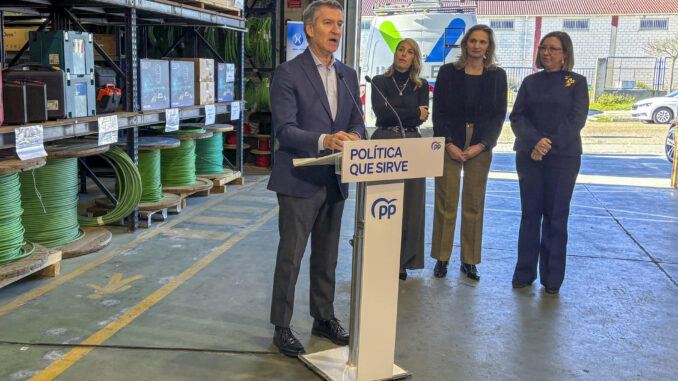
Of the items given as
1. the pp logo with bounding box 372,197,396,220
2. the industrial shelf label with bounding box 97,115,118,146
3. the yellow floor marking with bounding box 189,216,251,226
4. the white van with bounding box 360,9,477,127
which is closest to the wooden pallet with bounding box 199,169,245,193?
the yellow floor marking with bounding box 189,216,251,226

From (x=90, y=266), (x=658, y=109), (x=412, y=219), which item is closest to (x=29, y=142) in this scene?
(x=90, y=266)

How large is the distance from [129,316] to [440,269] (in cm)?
236

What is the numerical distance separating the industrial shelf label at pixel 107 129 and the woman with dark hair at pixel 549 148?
3.30m

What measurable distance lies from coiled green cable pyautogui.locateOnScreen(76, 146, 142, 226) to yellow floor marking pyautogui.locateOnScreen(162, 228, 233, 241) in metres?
0.43

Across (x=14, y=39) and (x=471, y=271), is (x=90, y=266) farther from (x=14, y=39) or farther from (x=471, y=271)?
(x=14, y=39)

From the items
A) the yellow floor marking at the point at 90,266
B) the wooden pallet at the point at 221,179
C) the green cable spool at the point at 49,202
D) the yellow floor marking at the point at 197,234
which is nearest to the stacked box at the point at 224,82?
the wooden pallet at the point at 221,179

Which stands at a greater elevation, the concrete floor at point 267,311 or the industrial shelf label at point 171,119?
the industrial shelf label at point 171,119

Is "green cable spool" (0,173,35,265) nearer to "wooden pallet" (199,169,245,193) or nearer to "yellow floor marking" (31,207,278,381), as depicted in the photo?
"yellow floor marking" (31,207,278,381)

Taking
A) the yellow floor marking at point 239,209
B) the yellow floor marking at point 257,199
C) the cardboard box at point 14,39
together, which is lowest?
the yellow floor marking at point 239,209

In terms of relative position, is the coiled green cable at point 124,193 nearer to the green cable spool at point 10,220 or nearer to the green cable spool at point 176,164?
the green cable spool at point 176,164

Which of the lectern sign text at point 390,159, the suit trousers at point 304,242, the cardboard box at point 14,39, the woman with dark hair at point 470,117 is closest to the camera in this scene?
the lectern sign text at point 390,159

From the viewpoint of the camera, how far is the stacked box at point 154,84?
6000 millimetres

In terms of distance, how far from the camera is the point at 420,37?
37.2ft

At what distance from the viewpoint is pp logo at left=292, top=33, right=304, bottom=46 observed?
30.7 feet
